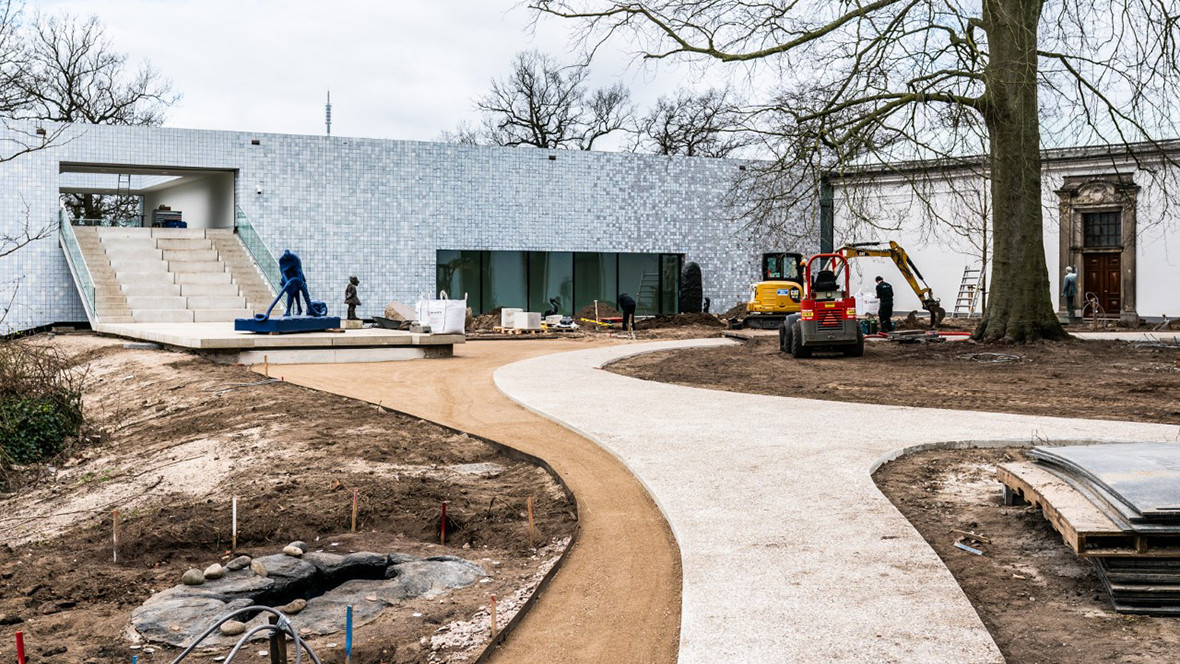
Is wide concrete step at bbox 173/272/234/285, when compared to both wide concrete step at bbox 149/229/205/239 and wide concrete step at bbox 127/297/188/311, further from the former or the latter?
wide concrete step at bbox 149/229/205/239

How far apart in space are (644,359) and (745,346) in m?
4.99

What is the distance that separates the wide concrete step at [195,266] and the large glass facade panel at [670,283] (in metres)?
16.9

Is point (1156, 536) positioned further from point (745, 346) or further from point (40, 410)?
point (745, 346)

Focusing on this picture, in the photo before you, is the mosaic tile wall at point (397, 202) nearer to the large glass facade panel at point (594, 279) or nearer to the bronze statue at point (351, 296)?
the large glass facade panel at point (594, 279)

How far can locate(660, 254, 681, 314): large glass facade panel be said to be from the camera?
131 ft

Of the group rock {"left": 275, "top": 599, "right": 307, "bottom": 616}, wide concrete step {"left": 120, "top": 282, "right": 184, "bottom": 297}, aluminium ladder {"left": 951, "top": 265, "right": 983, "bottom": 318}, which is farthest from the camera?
aluminium ladder {"left": 951, "top": 265, "right": 983, "bottom": 318}

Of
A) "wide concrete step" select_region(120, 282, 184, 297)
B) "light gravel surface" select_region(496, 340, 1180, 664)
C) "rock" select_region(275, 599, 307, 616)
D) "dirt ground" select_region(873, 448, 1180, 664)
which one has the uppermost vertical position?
"wide concrete step" select_region(120, 282, 184, 297)

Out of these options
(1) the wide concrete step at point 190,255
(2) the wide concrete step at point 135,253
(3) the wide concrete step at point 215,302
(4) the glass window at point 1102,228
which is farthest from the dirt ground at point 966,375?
(2) the wide concrete step at point 135,253

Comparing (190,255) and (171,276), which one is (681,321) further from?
(171,276)

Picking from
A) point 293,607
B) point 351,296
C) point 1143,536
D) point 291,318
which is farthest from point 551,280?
point 1143,536

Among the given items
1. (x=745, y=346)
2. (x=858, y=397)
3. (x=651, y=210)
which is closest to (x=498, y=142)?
(x=651, y=210)

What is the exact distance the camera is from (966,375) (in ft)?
55.9

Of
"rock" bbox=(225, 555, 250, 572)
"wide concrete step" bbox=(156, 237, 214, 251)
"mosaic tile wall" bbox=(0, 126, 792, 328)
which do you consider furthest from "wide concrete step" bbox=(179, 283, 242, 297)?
"rock" bbox=(225, 555, 250, 572)

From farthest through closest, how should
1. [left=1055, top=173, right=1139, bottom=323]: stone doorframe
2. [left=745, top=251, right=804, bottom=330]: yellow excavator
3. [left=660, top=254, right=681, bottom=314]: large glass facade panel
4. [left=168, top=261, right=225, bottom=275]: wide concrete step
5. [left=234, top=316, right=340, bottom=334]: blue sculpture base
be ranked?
1. [left=660, top=254, right=681, bottom=314]: large glass facade panel
2. [left=1055, top=173, right=1139, bottom=323]: stone doorframe
3. [left=745, top=251, right=804, bottom=330]: yellow excavator
4. [left=168, top=261, right=225, bottom=275]: wide concrete step
5. [left=234, top=316, right=340, bottom=334]: blue sculpture base
